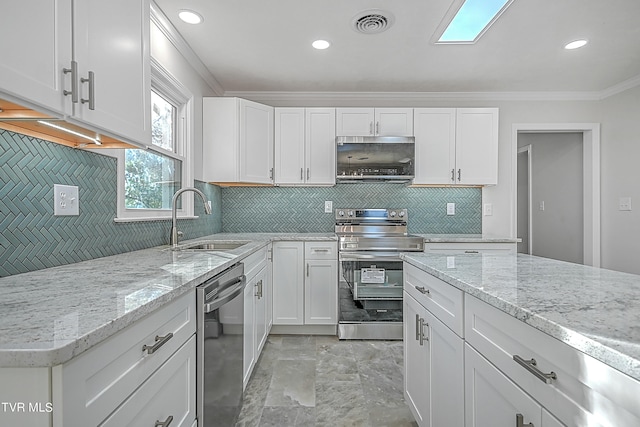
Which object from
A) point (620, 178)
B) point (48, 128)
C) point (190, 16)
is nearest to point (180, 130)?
point (190, 16)

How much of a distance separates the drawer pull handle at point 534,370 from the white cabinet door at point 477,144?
9.05 ft

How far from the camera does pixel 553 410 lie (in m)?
0.69

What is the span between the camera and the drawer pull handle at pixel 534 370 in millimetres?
689

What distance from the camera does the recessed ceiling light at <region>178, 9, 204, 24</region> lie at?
207 centimetres

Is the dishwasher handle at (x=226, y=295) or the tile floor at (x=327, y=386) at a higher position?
the dishwasher handle at (x=226, y=295)

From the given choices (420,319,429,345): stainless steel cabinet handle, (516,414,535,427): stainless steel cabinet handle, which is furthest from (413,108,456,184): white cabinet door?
(516,414,535,427): stainless steel cabinet handle

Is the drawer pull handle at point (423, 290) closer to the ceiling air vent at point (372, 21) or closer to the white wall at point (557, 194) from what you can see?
the ceiling air vent at point (372, 21)

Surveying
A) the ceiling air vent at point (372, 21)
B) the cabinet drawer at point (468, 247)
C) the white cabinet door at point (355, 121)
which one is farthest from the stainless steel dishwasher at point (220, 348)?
the white cabinet door at point (355, 121)

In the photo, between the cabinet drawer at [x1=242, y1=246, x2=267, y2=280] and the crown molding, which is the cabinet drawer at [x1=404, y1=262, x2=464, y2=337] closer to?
the cabinet drawer at [x1=242, y1=246, x2=267, y2=280]

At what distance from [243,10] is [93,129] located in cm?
140

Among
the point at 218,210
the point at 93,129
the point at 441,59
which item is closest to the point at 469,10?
the point at 441,59

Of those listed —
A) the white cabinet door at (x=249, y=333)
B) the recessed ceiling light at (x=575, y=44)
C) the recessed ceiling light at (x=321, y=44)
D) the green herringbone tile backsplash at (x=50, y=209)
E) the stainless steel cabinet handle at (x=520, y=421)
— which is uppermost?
the recessed ceiling light at (x=321, y=44)

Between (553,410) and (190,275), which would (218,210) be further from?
(553,410)

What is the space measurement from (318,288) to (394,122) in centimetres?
181
